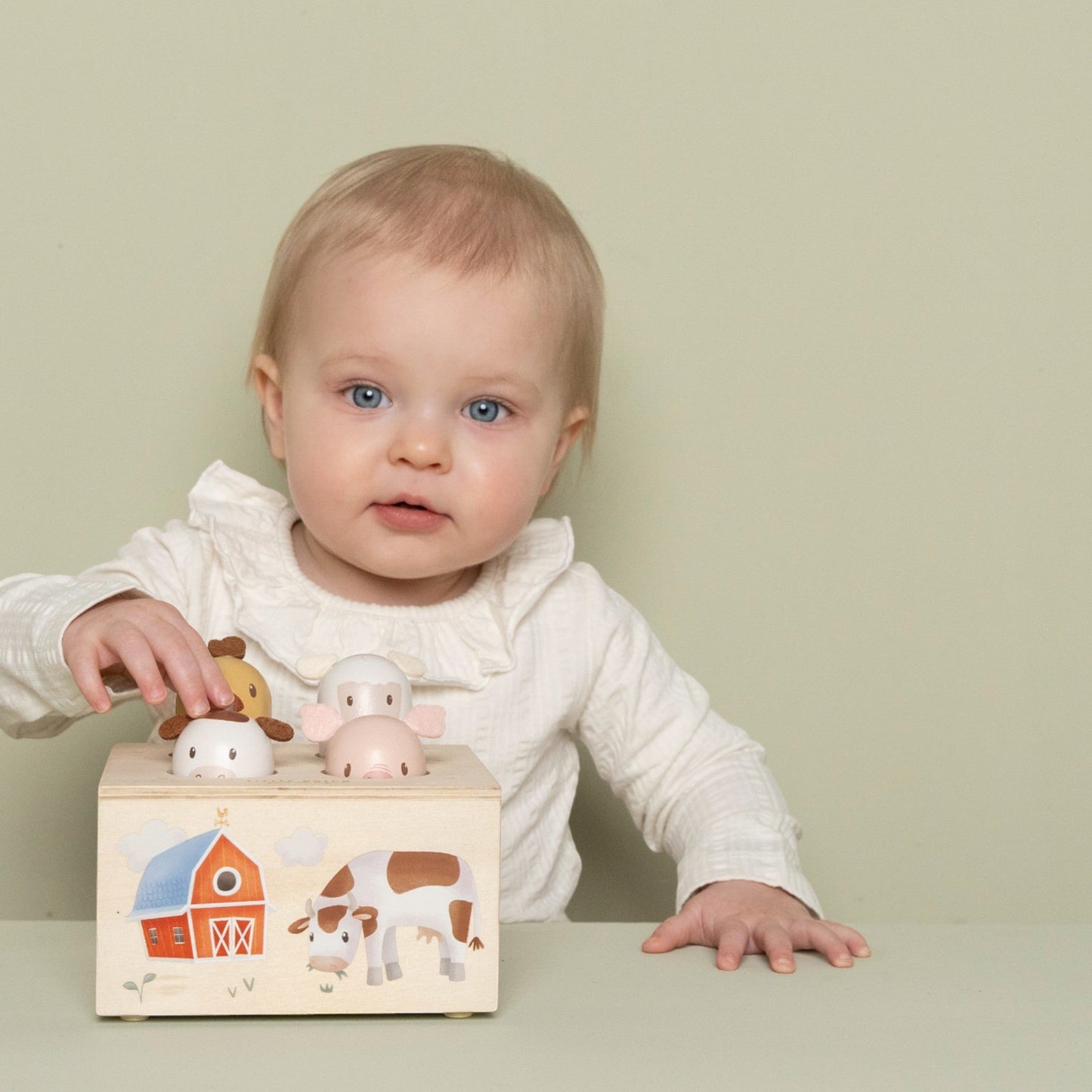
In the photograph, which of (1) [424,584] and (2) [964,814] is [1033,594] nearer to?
(2) [964,814]

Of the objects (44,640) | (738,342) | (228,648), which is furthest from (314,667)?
(738,342)

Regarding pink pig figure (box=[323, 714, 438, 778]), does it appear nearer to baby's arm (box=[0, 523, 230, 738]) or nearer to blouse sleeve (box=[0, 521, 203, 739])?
baby's arm (box=[0, 523, 230, 738])

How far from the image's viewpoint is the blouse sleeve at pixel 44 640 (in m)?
0.87

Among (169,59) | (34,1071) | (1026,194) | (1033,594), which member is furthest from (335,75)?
(34,1071)

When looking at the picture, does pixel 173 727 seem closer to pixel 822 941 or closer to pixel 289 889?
pixel 289 889

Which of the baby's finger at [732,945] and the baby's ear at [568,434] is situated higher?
the baby's ear at [568,434]

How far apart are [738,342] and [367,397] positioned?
442 millimetres

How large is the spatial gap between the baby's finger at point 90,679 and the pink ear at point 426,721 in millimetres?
165

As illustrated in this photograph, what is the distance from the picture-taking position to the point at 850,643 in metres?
1.35

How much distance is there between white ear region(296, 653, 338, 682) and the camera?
863mm

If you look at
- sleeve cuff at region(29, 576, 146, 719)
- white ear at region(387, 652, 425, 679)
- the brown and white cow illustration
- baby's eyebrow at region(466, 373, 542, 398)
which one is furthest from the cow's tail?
baby's eyebrow at region(466, 373, 542, 398)

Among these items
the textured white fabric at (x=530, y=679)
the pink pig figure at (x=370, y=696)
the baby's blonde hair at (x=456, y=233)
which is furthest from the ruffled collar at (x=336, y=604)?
the pink pig figure at (x=370, y=696)

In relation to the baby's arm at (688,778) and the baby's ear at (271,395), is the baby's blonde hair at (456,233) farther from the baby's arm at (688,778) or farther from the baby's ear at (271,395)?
the baby's arm at (688,778)

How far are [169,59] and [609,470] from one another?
527 millimetres
